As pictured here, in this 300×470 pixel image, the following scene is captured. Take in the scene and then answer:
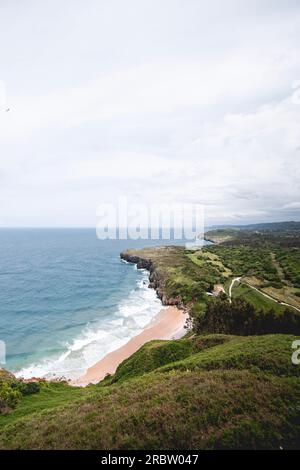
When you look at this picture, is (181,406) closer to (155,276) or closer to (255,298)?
(255,298)

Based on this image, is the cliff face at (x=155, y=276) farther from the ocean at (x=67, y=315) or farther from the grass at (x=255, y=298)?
the grass at (x=255, y=298)

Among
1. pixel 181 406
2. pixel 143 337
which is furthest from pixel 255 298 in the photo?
pixel 181 406

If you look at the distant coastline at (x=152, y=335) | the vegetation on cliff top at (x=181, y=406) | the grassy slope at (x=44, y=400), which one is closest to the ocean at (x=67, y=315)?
the distant coastline at (x=152, y=335)

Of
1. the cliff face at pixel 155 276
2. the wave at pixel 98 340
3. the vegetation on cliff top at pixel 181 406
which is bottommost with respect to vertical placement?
the wave at pixel 98 340

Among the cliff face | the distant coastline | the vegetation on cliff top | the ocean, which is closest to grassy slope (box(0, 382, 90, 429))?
the vegetation on cliff top

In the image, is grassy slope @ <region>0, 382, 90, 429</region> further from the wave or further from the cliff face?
the cliff face
